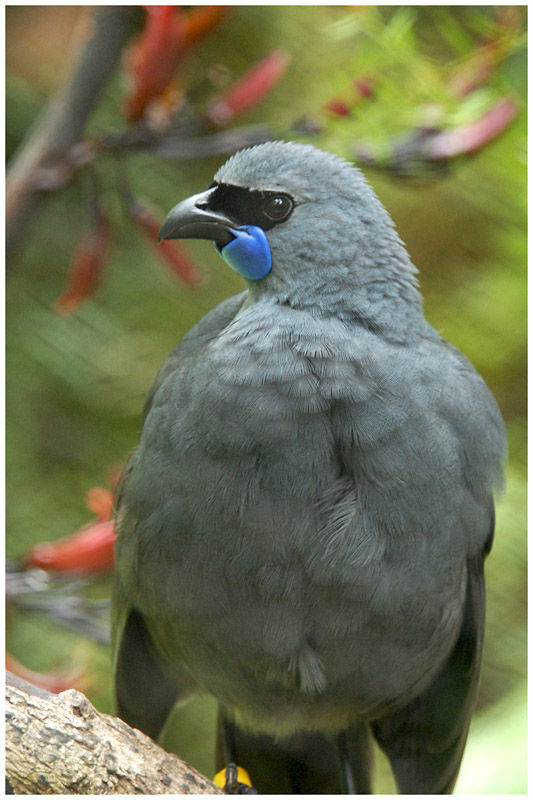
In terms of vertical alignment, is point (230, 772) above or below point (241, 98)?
below


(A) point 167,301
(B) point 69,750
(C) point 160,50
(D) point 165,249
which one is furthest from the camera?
(A) point 167,301

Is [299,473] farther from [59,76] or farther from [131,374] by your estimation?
[59,76]

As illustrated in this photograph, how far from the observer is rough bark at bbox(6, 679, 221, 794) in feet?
4.57

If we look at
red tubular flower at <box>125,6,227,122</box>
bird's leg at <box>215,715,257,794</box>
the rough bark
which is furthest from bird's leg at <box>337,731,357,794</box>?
red tubular flower at <box>125,6,227,122</box>

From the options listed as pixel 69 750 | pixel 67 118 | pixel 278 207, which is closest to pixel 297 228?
pixel 278 207

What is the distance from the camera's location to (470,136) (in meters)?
1.93

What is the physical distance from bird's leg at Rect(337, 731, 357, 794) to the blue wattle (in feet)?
3.10

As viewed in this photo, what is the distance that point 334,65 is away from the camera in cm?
239

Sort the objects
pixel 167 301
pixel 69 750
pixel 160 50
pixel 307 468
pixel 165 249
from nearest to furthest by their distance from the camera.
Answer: pixel 69 750, pixel 307 468, pixel 160 50, pixel 165 249, pixel 167 301

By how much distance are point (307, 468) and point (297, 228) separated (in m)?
0.39

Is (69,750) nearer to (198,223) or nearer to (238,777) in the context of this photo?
(238,777)

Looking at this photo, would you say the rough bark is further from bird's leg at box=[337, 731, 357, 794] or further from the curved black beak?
the curved black beak

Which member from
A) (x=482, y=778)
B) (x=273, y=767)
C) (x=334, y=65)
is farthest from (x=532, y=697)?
(x=334, y=65)

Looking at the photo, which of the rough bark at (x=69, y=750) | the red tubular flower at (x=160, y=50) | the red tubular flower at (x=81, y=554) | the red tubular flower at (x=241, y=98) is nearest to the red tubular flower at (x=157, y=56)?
the red tubular flower at (x=160, y=50)
